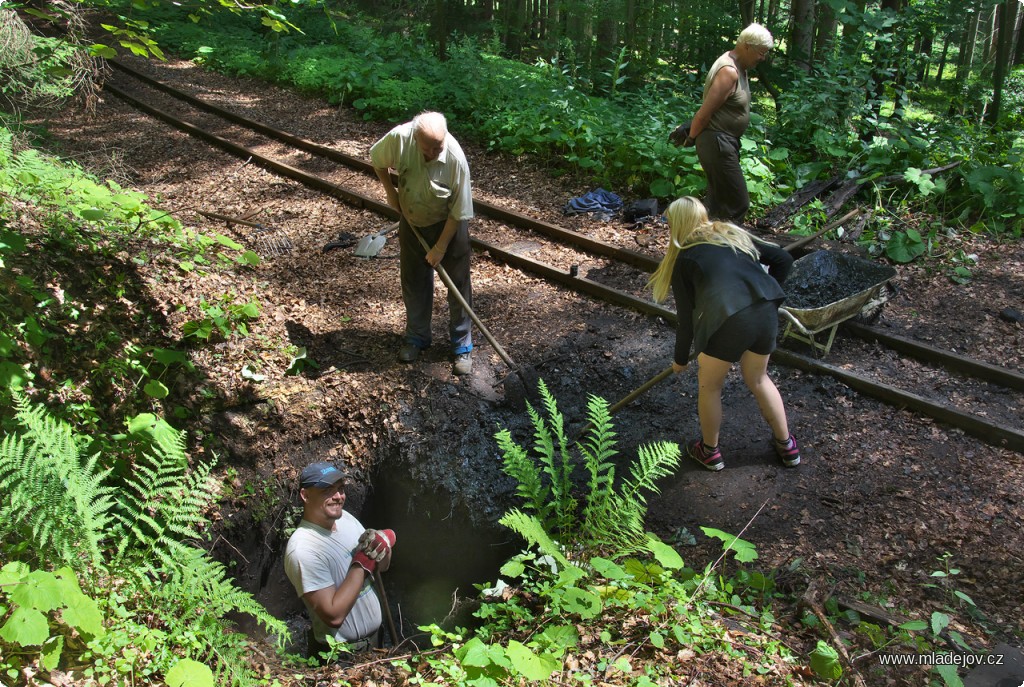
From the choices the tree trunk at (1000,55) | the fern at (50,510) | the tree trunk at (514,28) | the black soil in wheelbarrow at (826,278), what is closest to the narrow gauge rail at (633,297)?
the black soil in wheelbarrow at (826,278)

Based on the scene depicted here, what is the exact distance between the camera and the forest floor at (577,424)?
14.3 feet

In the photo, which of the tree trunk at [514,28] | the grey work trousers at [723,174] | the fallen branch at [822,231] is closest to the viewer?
the grey work trousers at [723,174]

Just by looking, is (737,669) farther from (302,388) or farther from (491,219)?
(491,219)

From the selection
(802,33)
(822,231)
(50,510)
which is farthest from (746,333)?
(802,33)

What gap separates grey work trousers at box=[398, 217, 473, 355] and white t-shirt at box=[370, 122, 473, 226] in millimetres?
274

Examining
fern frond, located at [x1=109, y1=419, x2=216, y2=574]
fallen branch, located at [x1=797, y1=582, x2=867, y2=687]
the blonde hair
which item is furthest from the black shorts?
fern frond, located at [x1=109, y1=419, x2=216, y2=574]

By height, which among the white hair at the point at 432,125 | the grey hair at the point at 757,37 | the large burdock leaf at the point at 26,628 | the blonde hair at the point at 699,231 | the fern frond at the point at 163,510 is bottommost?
the fern frond at the point at 163,510

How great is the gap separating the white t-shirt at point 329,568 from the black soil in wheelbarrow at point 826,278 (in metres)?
4.51

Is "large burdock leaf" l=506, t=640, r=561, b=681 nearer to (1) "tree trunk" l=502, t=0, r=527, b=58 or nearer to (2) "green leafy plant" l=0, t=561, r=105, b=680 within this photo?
(2) "green leafy plant" l=0, t=561, r=105, b=680

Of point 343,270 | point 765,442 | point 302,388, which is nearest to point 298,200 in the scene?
point 343,270

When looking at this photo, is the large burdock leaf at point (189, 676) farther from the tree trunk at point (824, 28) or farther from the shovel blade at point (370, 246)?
the tree trunk at point (824, 28)

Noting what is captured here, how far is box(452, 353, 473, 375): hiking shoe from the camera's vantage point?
20.5 feet

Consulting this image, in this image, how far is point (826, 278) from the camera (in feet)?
21.9

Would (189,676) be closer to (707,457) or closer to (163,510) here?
(163,510)
